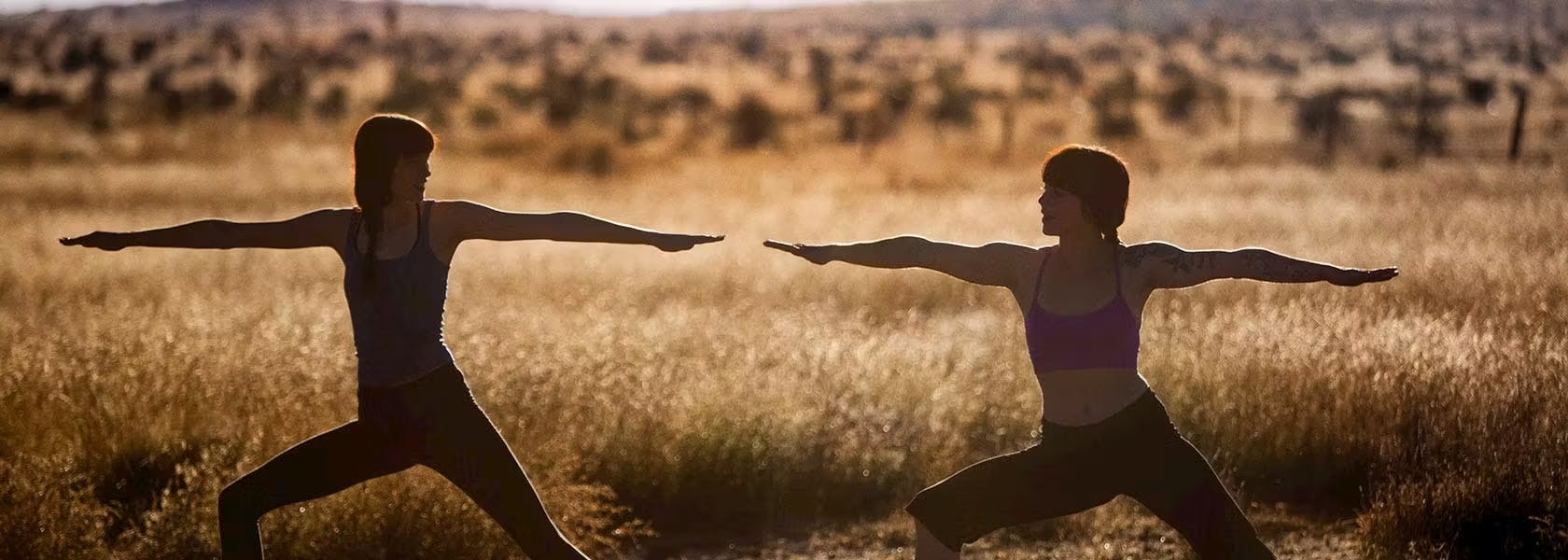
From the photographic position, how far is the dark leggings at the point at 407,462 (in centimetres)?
352

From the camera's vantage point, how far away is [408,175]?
354 cm

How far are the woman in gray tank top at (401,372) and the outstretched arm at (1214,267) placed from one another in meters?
1.47

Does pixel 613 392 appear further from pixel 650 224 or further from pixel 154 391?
pixel 650 224

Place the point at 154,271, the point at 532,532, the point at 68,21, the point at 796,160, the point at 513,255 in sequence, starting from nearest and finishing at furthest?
the point at 532,532 < the point at 154,271 < the point at 513,255 < the point at 796,160 < the point at 68,21

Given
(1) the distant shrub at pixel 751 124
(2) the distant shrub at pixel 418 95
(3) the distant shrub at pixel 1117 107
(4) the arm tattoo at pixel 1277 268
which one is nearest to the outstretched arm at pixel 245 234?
(4) the arm tattoo at pixel 1277 268

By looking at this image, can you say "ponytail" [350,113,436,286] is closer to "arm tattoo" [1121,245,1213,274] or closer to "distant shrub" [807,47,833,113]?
"arm tattoo" [1121,245,1213,274]

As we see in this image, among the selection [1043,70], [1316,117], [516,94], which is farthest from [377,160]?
[1043,70]

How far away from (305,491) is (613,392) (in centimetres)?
289

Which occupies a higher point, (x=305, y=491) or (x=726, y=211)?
(x=726, y=211)

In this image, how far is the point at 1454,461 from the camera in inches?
215

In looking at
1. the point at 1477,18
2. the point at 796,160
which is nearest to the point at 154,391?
the point at 796,160

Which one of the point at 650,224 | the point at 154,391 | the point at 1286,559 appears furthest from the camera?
the point at 650,224

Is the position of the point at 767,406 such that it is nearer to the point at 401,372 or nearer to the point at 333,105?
the point at 401,372

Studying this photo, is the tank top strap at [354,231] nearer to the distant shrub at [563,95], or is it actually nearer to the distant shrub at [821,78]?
the distant shrub at [563,95]
